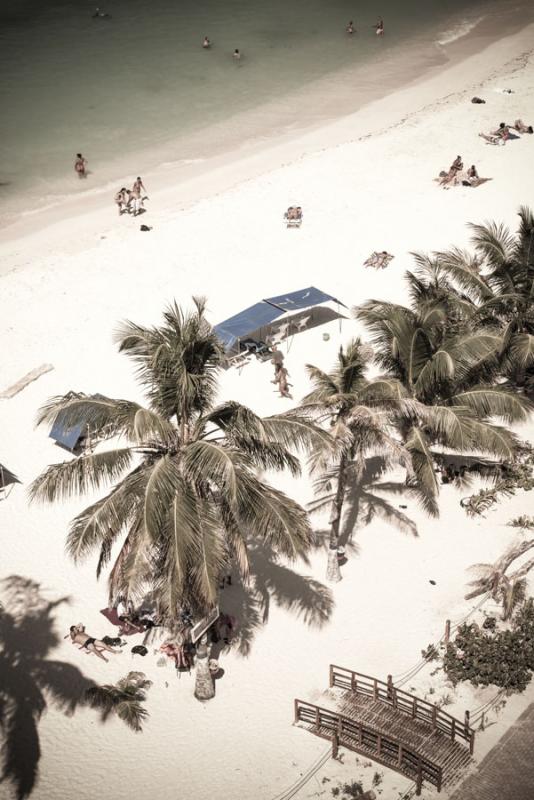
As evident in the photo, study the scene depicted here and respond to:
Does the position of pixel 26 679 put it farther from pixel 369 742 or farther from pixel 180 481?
pixel 369 742

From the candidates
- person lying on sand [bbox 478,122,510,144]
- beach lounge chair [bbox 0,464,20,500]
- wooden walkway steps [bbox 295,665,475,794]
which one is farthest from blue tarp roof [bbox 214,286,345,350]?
person lying on sand [bbox 478,122,510,144]

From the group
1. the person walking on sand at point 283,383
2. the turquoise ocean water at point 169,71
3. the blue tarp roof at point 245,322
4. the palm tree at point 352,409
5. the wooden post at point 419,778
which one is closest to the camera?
the wooden post at point 419,778

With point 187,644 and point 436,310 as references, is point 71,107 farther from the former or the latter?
point 187,644

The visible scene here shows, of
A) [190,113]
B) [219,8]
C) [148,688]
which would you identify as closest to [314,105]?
[190,113]

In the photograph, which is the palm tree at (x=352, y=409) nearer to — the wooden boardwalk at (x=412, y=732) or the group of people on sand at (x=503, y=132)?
the wooden boardwalk at (x=412, y=732)

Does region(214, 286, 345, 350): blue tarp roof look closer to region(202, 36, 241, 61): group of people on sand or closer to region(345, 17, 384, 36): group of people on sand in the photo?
region(202, 36, 241, 61): group of people on sand

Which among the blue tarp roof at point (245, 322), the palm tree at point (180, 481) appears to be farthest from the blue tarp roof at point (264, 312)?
the palm tree at point (180, 481)

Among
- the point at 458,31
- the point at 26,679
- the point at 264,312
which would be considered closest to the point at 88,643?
the point at 26,679
